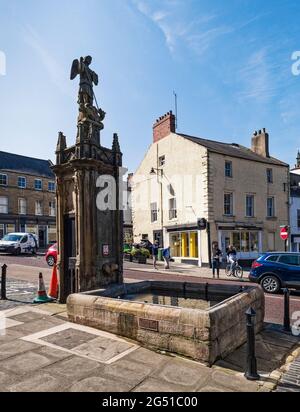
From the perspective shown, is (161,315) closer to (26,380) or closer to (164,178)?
(26,380)

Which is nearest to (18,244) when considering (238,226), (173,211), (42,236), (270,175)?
(173,211)

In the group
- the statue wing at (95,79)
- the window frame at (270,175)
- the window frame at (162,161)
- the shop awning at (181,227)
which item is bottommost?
the shop awning at (181,227)

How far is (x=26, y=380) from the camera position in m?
4.11

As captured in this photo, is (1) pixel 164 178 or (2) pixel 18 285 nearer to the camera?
(2) pixel 18 285

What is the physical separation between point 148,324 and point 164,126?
23967 millimetres

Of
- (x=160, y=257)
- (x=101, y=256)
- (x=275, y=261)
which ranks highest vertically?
(x=101, y=256)

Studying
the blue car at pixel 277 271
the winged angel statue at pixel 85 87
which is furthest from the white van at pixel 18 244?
the blue car at pixel 277 271

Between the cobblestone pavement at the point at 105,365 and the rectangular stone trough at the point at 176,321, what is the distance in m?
0.16

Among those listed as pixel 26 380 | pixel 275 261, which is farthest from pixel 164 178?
pixel 26 380

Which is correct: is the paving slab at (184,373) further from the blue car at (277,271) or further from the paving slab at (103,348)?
the blue car at (277,271)

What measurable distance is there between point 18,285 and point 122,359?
27.9 ft

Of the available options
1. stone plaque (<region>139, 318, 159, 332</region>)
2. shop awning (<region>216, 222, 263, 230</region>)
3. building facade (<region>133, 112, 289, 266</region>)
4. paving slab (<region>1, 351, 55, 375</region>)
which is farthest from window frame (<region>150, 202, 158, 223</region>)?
paving slab (<region>1, 351, 55, 375</region>)

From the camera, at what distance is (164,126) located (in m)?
27.4

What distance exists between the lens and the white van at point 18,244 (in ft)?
86.5
